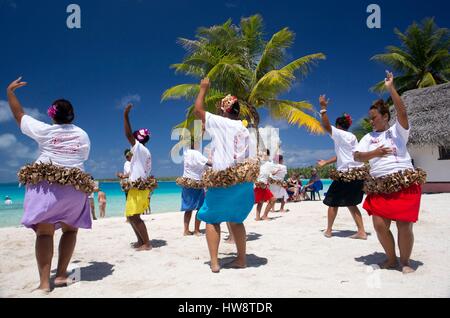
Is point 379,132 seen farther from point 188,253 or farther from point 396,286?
point 188,253

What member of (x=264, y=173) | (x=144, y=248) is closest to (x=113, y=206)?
(x=264, y=173)

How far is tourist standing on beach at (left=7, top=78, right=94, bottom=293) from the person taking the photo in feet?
11.0

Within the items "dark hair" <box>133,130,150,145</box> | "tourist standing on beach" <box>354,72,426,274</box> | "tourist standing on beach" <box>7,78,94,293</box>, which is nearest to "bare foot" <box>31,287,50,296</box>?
"tourist standing on beach" <box>7,78,94,293</box>

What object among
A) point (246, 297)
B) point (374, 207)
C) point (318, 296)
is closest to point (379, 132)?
point (374, 207)

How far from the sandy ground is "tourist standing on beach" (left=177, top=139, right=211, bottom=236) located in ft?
1.82

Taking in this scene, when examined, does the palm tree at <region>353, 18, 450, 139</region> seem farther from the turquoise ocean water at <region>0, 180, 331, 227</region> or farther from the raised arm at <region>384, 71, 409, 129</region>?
the raised arm at <region>384, 71, 409, 129</region>

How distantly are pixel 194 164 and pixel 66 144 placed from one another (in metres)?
3.32

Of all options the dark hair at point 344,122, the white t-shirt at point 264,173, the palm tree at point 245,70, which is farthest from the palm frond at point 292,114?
the dark hair at point 344,122

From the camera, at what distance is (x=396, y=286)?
10.6 feet

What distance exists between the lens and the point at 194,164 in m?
6.71

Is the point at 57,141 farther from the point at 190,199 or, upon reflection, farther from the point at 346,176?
the point at 346,176

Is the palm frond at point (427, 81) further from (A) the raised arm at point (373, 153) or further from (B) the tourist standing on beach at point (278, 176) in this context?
(A) the raised arm at point (373, 153)

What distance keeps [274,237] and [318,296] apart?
3.30 m
